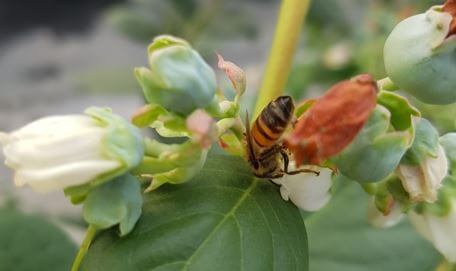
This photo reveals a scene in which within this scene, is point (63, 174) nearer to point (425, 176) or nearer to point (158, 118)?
point (158, 118)

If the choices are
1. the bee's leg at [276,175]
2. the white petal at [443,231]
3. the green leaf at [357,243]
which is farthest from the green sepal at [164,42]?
the green leaf at [357,243]

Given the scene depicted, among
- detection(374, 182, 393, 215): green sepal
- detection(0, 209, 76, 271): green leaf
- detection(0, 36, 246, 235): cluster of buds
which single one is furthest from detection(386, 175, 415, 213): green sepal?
detection(0, 209, 76, 271): green leaf

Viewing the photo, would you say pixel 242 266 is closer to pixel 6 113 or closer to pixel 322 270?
pixel 322 270

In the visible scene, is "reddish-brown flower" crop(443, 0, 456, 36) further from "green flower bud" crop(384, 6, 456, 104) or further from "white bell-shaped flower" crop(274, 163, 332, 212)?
"white bell-shaped flower" crop(274, 163, 332, 212)

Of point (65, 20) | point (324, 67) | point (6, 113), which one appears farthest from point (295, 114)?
point (65, 20)

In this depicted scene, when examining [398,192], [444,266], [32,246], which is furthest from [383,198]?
[32,246]

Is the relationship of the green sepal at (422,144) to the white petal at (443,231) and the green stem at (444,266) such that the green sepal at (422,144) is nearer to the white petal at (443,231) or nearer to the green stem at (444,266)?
the white petal at (443,231)
